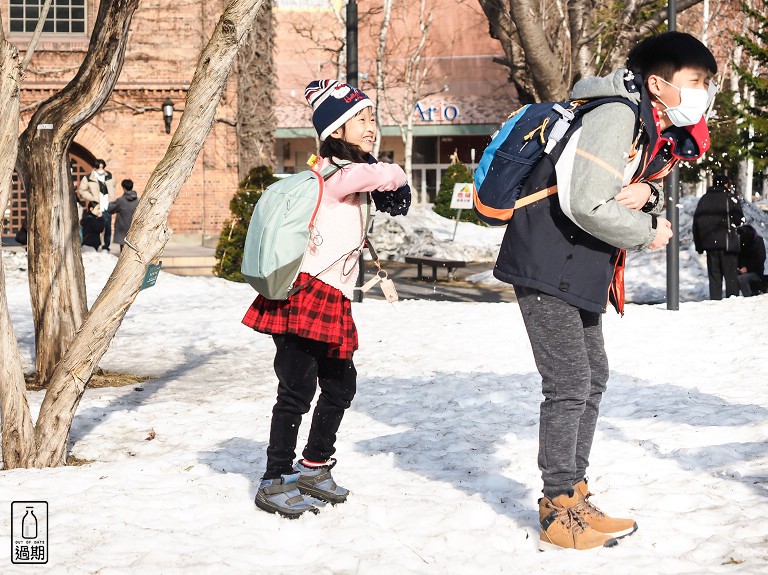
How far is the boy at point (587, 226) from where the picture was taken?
389cm

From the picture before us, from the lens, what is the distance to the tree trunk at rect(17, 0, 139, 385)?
7.50 metres

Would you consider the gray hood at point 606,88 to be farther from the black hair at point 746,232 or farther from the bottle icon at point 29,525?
the black hair at point 746,232

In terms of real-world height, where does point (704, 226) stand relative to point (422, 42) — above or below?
below

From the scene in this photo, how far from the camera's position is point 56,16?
27359 mm

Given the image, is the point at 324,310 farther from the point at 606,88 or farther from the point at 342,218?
the point at 606,88

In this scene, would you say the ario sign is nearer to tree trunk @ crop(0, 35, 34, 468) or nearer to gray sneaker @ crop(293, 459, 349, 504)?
tree trunk @ crop(0, 35, 34, 468)

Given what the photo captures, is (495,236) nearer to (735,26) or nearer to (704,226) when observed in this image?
(704,226)

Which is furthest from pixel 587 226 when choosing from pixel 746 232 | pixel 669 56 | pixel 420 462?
pixel 746 232

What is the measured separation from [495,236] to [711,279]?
12.5 m

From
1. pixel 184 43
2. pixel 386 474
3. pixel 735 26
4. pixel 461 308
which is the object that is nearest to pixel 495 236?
pixel 184 43

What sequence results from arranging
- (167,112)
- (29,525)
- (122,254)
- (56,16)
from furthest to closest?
(56,16), (167,112), (122,254), (29,525)

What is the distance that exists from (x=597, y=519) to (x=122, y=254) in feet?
9.27

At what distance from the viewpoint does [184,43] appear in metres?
27.0

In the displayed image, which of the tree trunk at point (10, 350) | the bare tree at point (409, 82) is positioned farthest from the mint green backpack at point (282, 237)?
the bare tree at point (409, 82)
